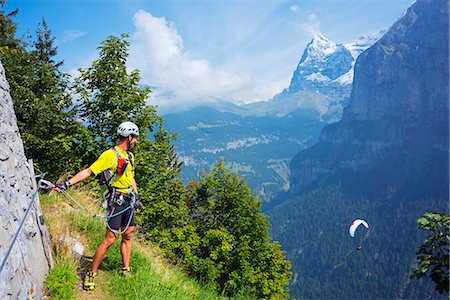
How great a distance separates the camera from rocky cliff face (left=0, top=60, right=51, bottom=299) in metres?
3.78

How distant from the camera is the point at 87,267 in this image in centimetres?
581

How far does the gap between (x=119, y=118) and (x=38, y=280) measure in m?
8.96

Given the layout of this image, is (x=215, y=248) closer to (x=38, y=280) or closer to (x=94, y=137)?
(x=94, y=137)

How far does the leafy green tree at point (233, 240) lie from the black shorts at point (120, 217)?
1162 cm

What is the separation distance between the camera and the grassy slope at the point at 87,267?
4953 millimetres

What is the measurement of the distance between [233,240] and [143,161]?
9961 mm

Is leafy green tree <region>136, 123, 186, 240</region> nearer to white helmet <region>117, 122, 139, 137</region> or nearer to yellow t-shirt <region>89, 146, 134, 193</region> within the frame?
yellow t-shirt <region>89, 146, 134, 193</region>

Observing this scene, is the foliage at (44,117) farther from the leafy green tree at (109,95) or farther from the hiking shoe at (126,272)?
the hiking shoe at (126,272)

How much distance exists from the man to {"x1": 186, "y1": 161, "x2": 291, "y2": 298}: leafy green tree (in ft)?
→ 38.0

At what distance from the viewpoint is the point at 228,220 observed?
72.3 feet

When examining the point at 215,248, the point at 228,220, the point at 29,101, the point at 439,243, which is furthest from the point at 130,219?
the point at 228,220

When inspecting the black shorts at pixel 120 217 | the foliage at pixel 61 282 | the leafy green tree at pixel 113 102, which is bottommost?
the foliage at pixel 61 282

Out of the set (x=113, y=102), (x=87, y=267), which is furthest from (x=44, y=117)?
(x=87, y=267)

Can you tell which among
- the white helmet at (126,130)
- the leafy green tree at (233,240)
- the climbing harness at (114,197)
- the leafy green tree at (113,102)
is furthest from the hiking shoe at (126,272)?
the leafy green tree at (233,240)
